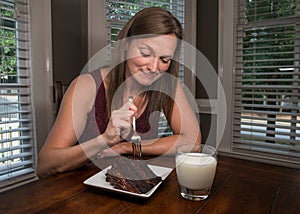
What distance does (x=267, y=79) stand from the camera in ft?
7.25

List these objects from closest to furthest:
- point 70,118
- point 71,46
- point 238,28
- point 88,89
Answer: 1. point 70,118
2. point 88,89
3. point 71,46
4. point 238,28

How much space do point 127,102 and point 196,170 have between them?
0.54 metres

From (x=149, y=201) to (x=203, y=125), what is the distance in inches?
78.3

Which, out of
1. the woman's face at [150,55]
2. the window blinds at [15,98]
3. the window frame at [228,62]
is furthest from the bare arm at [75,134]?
the window frame at [228,62]

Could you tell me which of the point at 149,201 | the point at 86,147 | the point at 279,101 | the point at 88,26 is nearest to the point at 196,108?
the point at 279,101

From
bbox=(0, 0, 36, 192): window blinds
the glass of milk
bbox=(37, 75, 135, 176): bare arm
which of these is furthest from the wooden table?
bbox=(0, 0, 36, 192): window blinds

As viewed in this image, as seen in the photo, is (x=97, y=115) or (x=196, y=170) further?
(x=97, y=115)

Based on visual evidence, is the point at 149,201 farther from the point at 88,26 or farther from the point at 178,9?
the point at 178,9

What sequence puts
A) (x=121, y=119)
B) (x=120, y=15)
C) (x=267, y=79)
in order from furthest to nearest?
(x=267, y=79)
(x=120, y=15)
(x=121, y=119)

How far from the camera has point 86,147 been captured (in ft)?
3.28

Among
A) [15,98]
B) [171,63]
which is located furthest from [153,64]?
[15,98]

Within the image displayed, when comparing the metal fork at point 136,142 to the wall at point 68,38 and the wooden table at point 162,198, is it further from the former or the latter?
the wall at point 68,38

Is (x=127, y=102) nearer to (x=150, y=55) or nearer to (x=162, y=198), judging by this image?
(x=150, y=55)

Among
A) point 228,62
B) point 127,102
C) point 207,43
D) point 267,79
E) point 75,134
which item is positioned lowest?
point 75,134
